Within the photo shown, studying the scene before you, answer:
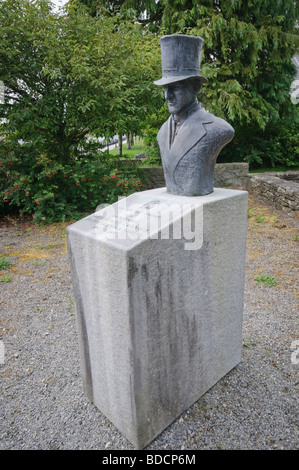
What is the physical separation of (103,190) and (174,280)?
5027 millimetres

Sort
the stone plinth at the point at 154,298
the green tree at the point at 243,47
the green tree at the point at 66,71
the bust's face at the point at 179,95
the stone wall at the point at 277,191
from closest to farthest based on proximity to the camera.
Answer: the stone plinth at the point at 154,298
the bust's face at the point at 179,95
the green tree at the point at 66,71
the stone wall at the point at 277,191
the green tree at the point at 243,47

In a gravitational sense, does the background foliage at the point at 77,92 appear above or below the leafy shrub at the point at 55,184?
above

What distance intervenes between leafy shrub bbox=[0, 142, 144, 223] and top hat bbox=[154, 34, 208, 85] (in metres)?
4.29

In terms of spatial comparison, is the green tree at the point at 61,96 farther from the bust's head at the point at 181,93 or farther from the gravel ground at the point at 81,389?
the bust's head at the point at 181,93

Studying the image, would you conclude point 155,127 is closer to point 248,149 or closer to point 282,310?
point 248,149

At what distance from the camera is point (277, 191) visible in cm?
671

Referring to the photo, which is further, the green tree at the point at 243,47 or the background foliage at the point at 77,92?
the green tree at the point at 243,47

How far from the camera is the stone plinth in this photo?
164 cm

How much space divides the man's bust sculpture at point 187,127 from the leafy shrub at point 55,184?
13.5ft

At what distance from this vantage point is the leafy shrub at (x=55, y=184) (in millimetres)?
5945

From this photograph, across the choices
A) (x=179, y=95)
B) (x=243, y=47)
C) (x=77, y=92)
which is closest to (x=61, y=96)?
(x=77, y=92)

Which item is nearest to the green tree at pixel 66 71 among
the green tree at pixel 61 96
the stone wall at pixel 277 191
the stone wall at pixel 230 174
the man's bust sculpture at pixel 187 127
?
the green tree at pixel 61 96

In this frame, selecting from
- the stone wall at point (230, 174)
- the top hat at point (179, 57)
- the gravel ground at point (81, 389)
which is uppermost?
the top hat at point (179, 57)

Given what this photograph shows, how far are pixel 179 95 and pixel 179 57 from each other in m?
0.21
